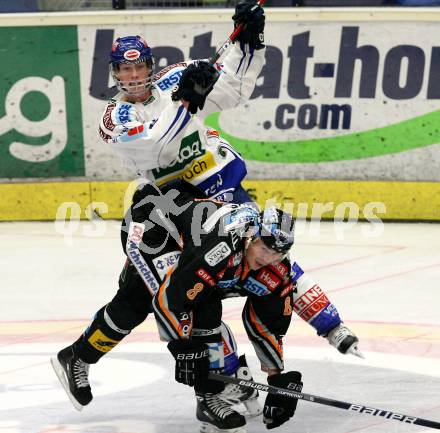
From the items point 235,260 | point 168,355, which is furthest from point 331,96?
point 235,260

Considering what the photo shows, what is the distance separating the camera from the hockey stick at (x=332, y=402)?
152 inches

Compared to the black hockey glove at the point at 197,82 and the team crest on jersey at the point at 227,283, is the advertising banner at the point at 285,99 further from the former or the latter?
the team crest on jersey at the point at 227,283

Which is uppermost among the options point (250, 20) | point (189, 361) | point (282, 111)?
point (250, 20)

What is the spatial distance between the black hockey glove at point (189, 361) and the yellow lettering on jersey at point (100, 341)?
0.46 metres

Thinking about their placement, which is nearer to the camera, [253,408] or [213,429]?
[213,429]

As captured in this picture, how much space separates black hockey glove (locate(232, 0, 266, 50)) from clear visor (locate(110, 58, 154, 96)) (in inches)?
16.3

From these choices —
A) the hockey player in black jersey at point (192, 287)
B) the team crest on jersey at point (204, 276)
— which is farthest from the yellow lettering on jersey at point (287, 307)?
the team crest on jersey at point (204, 276)

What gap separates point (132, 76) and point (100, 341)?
3.66ft

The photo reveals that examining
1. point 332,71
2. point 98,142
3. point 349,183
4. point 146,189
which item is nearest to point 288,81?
point 332,71

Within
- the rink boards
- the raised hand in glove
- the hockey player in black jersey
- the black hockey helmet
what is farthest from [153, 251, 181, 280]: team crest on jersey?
the rink boards

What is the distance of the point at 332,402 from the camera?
3.97m

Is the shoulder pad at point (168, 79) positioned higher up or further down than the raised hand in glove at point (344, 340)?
higher up

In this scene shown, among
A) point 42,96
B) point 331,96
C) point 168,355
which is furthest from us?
point 42,96

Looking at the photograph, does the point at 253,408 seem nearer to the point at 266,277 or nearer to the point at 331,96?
the point at 266,277
